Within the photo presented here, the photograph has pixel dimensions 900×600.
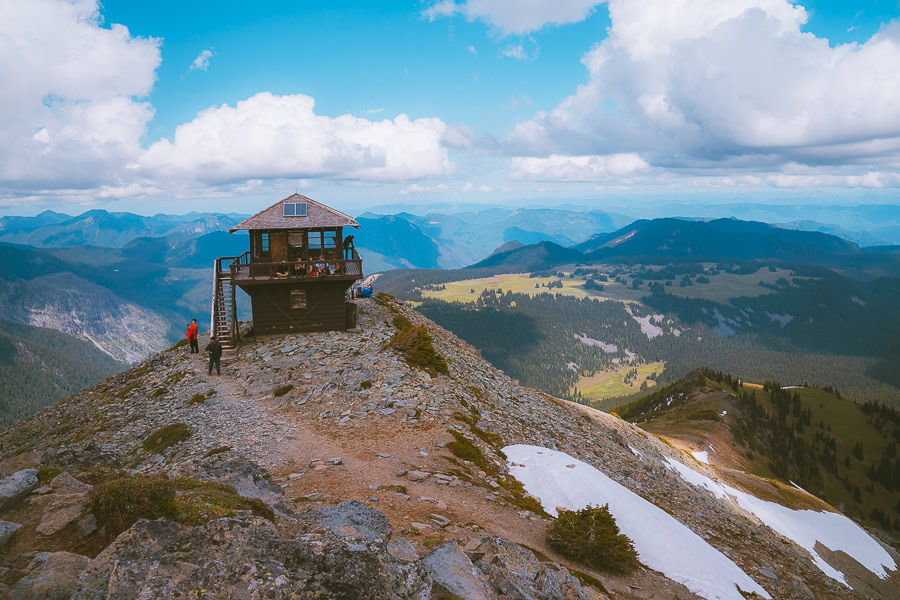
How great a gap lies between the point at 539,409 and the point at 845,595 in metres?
20.0

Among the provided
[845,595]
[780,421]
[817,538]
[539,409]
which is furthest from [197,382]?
[780,421]

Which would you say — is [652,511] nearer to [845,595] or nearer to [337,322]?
[845,595]

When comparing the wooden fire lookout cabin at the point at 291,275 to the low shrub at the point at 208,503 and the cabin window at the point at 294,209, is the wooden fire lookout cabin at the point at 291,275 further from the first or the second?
the low shrub at the point at 208,503

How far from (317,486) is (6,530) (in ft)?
29.5

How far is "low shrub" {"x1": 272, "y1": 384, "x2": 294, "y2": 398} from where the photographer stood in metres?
27.9

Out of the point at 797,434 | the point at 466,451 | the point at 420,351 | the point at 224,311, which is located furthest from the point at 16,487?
the point at 797,434

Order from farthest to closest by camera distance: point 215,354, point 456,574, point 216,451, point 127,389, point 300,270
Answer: point 300,270 → point 127,389 → point 215,354 → point 216,451 → point 456,574

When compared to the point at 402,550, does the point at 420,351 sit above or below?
below

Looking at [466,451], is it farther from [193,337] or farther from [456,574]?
[193,337]

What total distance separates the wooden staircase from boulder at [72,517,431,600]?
29.3m

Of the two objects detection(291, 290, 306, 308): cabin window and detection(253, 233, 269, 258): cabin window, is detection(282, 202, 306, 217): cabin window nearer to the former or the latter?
detection(253, 233, 269, 258): cabin window

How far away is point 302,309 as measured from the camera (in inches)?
1442

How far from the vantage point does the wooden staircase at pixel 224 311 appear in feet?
118

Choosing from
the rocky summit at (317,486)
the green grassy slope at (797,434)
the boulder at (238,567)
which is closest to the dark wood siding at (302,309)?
the rocky summit at (317,486)
